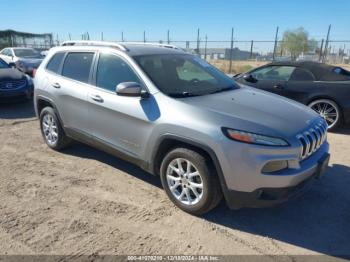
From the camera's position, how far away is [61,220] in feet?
11.4

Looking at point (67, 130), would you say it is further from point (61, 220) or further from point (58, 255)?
point (58, 255)

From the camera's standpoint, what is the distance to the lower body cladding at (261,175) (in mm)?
3023

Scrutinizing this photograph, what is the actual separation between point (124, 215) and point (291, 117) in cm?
205

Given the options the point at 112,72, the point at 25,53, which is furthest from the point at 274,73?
the point at 25,53

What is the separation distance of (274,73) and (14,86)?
660 cm

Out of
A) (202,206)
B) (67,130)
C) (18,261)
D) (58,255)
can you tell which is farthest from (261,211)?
(67,130)

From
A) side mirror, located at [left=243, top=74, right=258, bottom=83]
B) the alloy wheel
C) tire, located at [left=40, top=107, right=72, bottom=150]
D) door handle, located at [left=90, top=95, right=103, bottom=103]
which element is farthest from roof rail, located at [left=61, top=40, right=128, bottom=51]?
side mirror, located at [left=243, top=74, right=258, bottom=83]

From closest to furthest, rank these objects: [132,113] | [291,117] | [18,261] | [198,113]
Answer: [18,261] < [198,113] < [291,117] < [132,113]

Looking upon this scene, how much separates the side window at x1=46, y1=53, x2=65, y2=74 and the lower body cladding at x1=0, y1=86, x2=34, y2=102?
12.7 feet

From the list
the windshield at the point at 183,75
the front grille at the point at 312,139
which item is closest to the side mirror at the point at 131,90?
the windshield at the point at 183,75

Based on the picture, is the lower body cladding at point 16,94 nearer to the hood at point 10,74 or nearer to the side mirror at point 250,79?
the hood at point 10,74

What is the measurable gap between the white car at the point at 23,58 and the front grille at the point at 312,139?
15008 mm

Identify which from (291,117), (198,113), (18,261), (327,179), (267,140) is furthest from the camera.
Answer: (327,179)

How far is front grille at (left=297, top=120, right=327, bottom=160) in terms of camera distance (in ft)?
10.7
